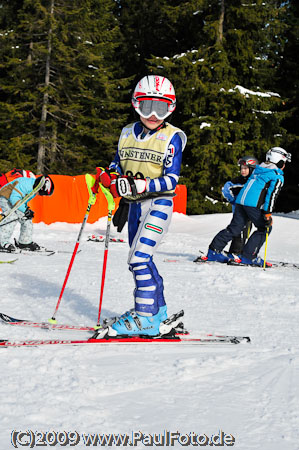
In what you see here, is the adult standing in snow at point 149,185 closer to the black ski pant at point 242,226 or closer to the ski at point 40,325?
the ski at point 40,325

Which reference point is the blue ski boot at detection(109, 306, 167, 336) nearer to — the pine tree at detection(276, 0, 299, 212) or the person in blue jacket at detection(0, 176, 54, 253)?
the person in blue jacket at detection(0, 176, 54, 253)

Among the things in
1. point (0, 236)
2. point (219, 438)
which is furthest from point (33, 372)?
point (0, 236)

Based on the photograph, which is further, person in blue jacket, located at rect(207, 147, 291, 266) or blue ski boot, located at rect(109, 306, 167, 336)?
person in blue jacket, located at rect(207, 147, 291, 266)

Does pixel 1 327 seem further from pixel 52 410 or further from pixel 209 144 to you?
pixel 209 144

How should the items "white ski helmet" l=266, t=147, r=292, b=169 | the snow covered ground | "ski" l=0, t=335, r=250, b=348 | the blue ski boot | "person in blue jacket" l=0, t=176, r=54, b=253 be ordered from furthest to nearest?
1. "person in blue jacket" l=0, t=176, r=54, b=253
2. "white ski helmet" l=266, t=147, r=292, b=169
3. the blue ski boot
4. "ski" l=0, t=335, r=250, b=348
5. the snow covered ground

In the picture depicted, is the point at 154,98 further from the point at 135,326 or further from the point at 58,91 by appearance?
the point at 58,91

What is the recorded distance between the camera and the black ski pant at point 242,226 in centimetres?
877

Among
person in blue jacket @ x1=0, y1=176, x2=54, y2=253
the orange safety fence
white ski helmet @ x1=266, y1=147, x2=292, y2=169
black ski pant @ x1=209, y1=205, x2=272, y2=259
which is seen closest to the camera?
black ski pant @ x1=209, y1=205, x2=272, y2=259

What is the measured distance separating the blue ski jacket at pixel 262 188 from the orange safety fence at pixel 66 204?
7.58 metres

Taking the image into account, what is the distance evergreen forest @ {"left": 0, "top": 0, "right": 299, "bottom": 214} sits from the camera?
79.3 feet

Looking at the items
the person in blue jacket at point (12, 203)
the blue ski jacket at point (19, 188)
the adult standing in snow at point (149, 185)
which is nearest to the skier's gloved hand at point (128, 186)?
the adult standing in snow at point (149, 185)

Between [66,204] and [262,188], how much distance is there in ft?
28.9

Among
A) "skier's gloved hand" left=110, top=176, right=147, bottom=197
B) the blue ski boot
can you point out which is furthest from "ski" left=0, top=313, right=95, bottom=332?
"skier's gloved hand" left=110, top=176, right=147, bottom=197

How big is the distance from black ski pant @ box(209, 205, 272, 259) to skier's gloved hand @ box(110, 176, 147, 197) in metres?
5.08
